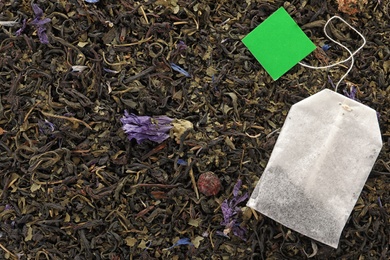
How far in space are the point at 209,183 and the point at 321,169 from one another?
0.85 ft

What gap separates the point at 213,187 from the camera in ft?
3.73

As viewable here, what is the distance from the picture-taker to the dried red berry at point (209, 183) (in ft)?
3.73

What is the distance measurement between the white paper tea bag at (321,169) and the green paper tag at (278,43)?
134mm

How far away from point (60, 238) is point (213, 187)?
39 cm

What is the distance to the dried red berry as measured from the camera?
1136 millimetres

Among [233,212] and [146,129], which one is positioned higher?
[146,129]

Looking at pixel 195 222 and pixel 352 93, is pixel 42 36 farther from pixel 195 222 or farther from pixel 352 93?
pixel 352 93

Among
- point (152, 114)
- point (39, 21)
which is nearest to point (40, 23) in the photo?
point (39, 21)

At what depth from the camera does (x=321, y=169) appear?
3.65ft

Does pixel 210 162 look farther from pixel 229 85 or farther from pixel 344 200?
pixel 344 200

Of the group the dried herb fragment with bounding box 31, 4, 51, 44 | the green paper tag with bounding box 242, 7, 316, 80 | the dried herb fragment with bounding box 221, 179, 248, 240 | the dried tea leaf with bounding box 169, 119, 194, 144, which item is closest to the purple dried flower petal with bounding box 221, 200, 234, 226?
the dried herb fragment with bounding box 221, 179, 248, 240

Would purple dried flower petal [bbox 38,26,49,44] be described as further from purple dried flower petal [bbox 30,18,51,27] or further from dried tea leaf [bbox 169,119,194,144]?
dried tea leaf [bbox 169,119,194,144]

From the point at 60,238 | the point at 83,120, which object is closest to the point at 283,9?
the point at 83,120

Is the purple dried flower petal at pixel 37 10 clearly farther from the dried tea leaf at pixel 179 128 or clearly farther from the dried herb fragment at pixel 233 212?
the dried herb fragment at pixel 233 212
